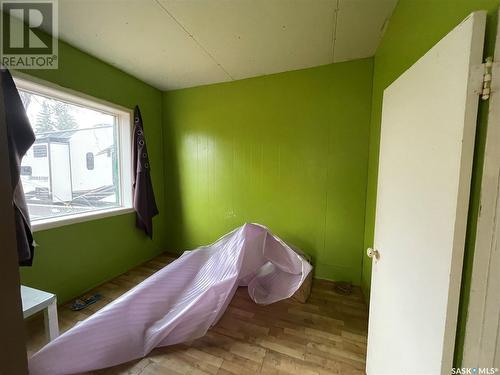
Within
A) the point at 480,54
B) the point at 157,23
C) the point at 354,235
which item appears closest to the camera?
the point at 480,54

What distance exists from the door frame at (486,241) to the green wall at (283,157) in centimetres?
165

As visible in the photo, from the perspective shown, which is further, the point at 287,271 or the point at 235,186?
the point at 235,186

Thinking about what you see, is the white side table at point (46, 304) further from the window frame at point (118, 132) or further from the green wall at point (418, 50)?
the green wall at point (418, 50)

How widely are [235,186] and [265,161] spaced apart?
20.7 inches

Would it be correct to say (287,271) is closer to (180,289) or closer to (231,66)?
(180,289)

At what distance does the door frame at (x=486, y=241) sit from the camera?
52 cm

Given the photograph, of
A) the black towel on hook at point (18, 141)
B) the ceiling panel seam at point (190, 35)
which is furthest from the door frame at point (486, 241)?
the black towel on hook at point (18, 141)

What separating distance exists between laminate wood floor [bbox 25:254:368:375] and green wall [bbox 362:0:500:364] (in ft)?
1.59

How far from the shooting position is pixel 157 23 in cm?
154

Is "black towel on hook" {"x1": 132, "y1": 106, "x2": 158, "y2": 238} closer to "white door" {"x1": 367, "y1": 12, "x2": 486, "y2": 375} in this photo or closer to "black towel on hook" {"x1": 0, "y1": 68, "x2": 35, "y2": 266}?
"black towel on hook" {"x1": 0, "y1": 68, "x2": 35, "y2": 266}

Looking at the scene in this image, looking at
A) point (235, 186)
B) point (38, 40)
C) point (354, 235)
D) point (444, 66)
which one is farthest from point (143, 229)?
point (444, 66)

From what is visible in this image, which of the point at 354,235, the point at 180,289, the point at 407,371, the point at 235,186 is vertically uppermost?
the point at 235,186

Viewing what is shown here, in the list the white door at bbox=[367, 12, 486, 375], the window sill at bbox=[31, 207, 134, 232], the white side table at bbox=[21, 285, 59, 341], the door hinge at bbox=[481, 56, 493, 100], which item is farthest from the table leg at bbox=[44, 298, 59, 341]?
the door hinge at bbox=[481, 56, 493, 100]

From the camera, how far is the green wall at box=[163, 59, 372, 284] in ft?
6.98
